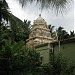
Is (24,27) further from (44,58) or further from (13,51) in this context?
(44,58)

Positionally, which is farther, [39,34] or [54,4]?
[39,34]

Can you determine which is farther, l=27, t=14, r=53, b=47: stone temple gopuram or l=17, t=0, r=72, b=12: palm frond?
l=27, t=14, r=53, b=47: stone temple gopuram

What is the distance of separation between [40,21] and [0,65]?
20074 millimetres

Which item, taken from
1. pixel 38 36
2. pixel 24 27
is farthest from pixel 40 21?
pixel 24 27

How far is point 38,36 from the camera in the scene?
30797 mm

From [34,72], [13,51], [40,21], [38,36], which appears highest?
[40,21]

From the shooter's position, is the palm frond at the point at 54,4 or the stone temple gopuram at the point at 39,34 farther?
the stone temple gopuram at the point at 39,34

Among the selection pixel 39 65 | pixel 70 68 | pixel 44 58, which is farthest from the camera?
pixel 44 58

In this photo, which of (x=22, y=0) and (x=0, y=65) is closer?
(x=22, y=0)

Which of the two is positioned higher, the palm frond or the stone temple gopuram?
the stone temple gopuram

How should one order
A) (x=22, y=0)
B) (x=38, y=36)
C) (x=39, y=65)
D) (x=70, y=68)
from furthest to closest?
(x=38, y=36) < (x=39, y=65) < (x=70, y=68) < (x=22, y=0)

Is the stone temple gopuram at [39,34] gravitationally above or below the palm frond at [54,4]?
above

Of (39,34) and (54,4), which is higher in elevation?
(39,34)

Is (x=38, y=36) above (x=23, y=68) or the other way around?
above
